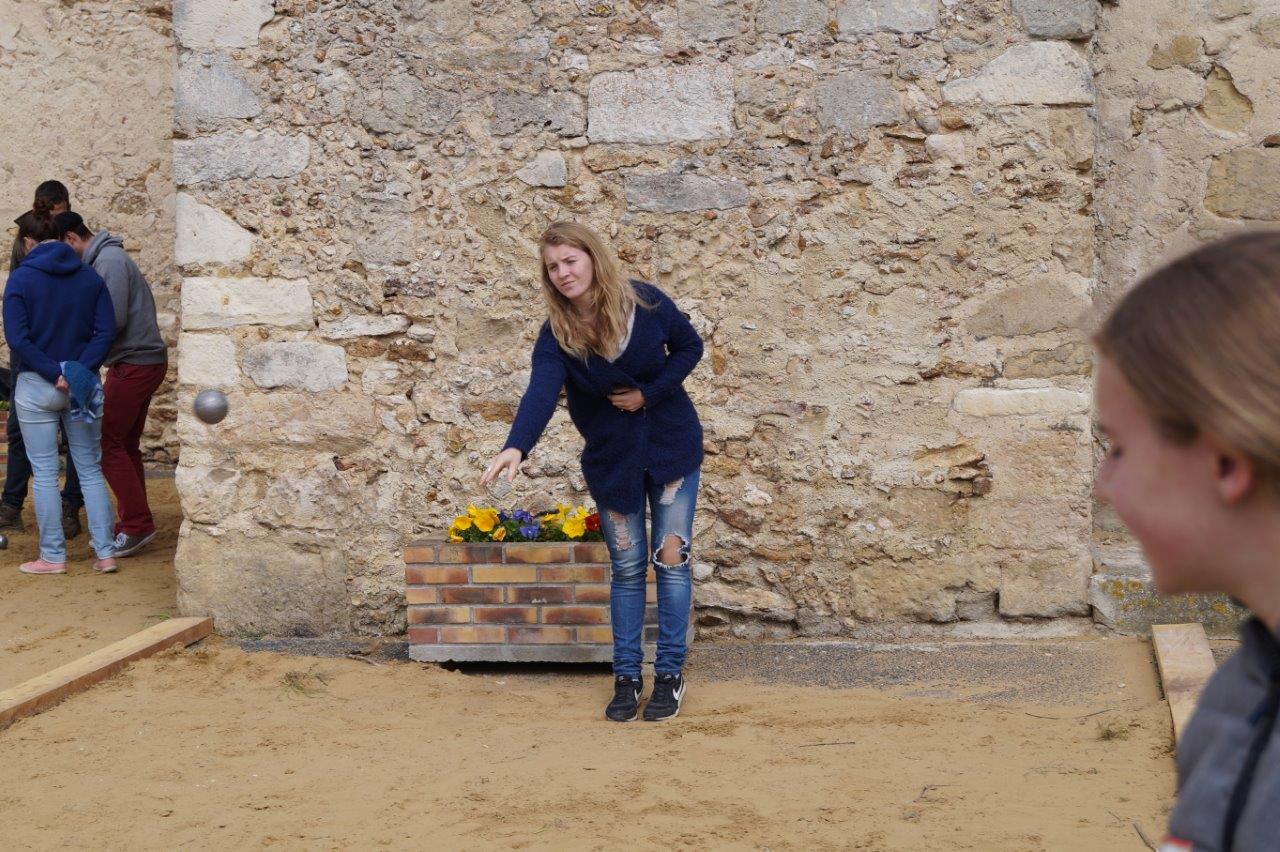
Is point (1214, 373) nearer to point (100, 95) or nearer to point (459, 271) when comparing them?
point (459, 271)

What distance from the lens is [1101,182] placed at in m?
5.06

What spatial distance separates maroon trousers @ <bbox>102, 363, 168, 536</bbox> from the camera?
642cm

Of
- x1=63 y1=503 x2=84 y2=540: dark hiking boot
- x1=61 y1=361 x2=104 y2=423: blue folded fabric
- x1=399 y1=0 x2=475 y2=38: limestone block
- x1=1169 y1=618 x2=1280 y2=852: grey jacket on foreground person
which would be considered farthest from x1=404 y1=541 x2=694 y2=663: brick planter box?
x1=1169 y1=618 x2=1280 y2=852: grey jacket on foreground person

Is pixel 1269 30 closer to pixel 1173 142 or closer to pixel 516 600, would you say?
pixel 1173 142

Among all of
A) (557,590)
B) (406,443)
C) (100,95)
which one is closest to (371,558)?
(406,443)

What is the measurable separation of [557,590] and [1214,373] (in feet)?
12.9

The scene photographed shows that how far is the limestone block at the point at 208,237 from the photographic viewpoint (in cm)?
507

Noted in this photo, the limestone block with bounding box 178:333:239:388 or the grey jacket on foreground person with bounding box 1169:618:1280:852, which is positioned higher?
the grey jacket on foreground person with bounding box 1169:618:1280:852

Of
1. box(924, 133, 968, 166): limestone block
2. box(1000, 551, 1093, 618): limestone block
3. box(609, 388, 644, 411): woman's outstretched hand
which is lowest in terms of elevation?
box(1000, 551, 1093, 618): limestone block

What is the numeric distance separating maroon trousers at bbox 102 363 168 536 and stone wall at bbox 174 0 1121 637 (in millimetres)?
1479

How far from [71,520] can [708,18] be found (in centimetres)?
458

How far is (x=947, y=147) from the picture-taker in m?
4.69

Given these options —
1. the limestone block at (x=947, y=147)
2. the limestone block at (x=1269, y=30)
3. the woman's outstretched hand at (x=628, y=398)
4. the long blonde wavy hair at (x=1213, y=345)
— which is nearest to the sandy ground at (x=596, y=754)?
the woman's outstretched hand at (x=628, y=398)

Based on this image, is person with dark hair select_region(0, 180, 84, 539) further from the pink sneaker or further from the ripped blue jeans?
the ripped blue jeans
